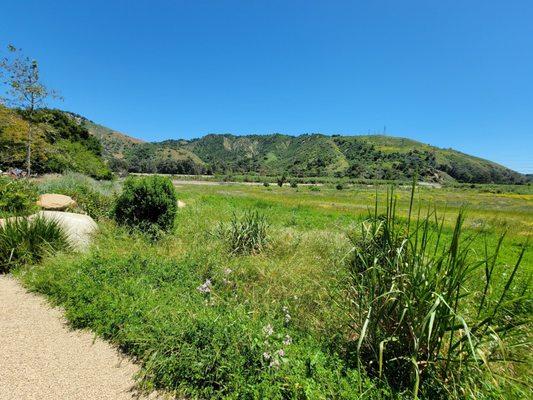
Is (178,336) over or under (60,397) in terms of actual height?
over

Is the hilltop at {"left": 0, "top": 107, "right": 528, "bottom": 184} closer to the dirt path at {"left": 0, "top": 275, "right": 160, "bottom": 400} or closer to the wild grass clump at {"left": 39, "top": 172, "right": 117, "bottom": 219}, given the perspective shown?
the wild grass clump at {"left": 39, "top": 172, "right": 117, "bottom": 219}

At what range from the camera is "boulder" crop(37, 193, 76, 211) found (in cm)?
939

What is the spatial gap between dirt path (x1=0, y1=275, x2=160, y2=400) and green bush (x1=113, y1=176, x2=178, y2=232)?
4.41 metres

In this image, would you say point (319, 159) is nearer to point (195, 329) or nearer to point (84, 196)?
point (84, 196)

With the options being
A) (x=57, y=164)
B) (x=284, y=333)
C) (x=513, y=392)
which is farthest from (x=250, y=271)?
(x=57, y=164)

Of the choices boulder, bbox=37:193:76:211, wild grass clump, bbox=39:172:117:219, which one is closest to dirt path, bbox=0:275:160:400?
boulder, bbox=37:193:76:211

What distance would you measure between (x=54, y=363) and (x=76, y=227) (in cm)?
518

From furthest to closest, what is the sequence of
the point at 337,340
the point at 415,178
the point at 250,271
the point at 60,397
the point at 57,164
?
the point at 57,164 → the point at 250,271 → the point at 337,340 → the point at 415,178 → the point at 60,397

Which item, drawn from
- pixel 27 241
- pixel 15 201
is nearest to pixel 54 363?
pixel 27 241

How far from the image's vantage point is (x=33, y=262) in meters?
6.03

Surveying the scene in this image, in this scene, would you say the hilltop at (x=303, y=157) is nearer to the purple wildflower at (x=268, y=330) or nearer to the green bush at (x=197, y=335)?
the green bush at (x=197, y=335)

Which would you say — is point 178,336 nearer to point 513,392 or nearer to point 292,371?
point 292,371

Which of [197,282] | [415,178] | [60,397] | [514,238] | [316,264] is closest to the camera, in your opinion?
[60,397]

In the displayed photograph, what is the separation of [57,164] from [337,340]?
2678 cm
